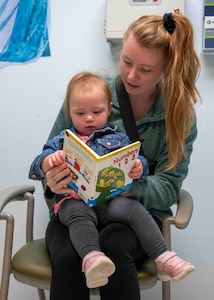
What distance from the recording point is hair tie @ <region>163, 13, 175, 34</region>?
1214 mm

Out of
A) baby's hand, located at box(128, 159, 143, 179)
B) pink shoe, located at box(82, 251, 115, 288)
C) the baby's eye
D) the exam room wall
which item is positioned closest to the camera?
pink shoe, located at box(82, 251, 115, 288)

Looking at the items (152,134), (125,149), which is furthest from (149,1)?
(125,149)

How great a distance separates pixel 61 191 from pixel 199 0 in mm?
907

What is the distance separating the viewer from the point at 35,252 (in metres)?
1.27

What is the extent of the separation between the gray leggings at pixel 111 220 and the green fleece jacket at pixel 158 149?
121mm

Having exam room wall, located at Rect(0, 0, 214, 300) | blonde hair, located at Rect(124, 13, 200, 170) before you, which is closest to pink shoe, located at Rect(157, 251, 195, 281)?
blonde hair, located at Rect(124, 13, 200, 170)

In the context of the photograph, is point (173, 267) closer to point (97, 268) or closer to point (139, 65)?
point (97, 268)

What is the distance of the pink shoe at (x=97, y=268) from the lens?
0.98 m

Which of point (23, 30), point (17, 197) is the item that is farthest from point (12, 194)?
point (23, 30)

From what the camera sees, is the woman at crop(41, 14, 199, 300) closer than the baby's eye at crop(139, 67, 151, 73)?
Yes

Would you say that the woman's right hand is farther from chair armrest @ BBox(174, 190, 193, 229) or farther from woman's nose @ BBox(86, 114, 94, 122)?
chair armrest @ BBox(174, 190, 193, 229)

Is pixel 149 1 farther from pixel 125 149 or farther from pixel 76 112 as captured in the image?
pixel 125 149

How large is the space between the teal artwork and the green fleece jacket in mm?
441

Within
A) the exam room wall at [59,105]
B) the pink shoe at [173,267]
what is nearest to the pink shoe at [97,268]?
the pink shoe at [173,267]
